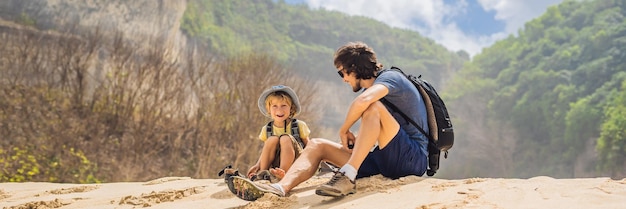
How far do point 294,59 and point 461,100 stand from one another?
18461 mm

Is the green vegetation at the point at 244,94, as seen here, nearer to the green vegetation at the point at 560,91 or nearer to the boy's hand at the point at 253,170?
the green vegetation at the point at 560,91

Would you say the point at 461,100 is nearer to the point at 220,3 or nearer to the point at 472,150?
the point at 472,150

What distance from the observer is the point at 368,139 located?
3.35 meters

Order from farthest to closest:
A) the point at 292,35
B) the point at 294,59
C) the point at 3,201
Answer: the point at 292,35 → the point at 294,59 → the point at 3,201

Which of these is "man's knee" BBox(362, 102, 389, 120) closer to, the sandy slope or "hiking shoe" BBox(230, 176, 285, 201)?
the sandy slope

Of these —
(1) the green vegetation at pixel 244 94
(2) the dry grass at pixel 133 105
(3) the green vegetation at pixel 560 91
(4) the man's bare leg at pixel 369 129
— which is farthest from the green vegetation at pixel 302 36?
(4) the man's bare leg at pixel 369 129

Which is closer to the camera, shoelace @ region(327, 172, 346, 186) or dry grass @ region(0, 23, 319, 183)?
shoelace @ region(327, 172, 346, 186)

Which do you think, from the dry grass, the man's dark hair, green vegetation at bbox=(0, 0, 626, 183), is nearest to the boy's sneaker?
the man's dark hair

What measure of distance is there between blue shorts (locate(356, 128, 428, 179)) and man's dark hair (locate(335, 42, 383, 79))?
0.46 metres

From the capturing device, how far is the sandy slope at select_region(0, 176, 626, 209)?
106 inches

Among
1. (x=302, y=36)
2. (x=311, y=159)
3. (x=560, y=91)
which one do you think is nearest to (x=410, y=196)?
(x=311, y=159)

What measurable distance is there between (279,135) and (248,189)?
1033mm

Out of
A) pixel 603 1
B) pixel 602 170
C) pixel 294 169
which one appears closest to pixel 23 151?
pixel 294 169

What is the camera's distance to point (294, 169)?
366 cm
